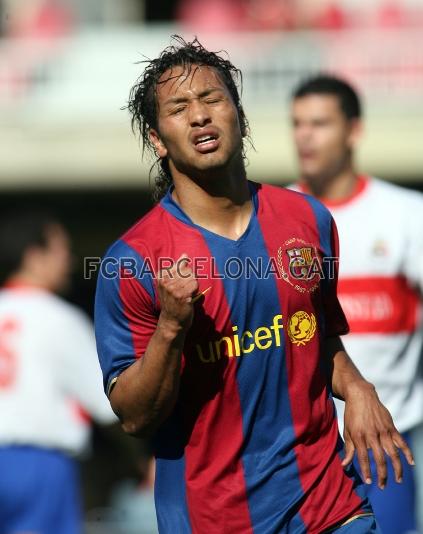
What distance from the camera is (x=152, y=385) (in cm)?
364

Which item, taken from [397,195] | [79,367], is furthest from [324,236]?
[79,367]

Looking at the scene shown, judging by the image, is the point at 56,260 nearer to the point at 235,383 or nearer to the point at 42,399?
the point at 42,399

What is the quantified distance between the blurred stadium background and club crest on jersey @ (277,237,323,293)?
11.0 metres

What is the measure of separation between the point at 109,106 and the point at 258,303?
12160 mm

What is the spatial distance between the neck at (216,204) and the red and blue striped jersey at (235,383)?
0.18 feet

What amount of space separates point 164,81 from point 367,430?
1265 mm

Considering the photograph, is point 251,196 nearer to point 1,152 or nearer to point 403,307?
point 403,307

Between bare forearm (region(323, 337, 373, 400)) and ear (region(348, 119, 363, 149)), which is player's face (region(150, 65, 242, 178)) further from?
ear (region(348, 119, 363, 149))

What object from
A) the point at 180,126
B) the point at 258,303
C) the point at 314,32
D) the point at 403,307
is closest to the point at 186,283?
the point at 258,303

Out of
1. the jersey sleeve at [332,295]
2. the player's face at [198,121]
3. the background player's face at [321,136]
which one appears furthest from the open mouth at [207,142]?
the background player's face at [321,136]

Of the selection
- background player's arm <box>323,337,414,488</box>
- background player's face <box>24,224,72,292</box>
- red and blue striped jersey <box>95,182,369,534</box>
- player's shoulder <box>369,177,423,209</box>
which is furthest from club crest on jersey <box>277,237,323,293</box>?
background player's face <box>24,224,72,292</box>

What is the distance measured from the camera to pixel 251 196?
4086mm

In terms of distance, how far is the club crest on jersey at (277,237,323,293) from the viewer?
3879 millimetres

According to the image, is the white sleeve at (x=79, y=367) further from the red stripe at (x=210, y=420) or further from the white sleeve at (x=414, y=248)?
the red stripe at (x=210, y=420)
